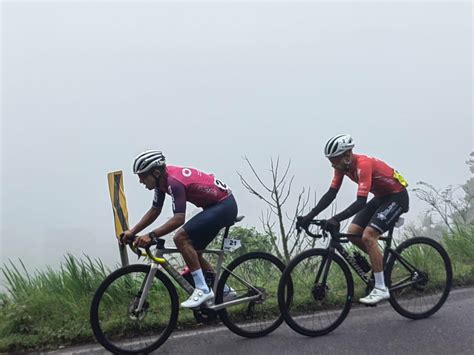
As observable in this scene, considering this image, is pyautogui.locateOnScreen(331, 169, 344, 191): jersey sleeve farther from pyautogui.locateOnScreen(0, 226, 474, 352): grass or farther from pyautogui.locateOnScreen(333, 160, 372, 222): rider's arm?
pyautogui.locateOnScreen(0, 226, 474, 352): grass

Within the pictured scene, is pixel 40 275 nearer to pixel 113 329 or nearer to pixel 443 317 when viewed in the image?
pixel 113 329

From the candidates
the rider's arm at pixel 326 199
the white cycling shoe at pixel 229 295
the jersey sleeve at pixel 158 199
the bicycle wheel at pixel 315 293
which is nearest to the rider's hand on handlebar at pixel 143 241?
the jersey sleeve at pixel 158 199

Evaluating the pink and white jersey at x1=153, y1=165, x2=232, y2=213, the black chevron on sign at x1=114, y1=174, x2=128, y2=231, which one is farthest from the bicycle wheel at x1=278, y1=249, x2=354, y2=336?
the black chevron on sign at x1=114, y1=174, x2=128, y2=231

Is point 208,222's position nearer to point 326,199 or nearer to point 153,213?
point 153,213

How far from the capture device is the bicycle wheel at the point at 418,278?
5109 mm

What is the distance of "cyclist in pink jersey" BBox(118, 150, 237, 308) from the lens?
4316 mm

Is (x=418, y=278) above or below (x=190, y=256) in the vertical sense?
below

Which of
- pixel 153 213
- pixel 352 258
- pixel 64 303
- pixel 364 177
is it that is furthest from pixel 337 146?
pixel 64 303

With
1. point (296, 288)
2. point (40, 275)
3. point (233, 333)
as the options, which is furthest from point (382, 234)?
point (40, 275)

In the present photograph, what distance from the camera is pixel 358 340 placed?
450 cm

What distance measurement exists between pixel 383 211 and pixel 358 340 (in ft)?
4.36

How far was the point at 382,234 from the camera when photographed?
5.03 m

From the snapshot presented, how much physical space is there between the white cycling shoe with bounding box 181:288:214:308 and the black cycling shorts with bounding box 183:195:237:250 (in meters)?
0.42

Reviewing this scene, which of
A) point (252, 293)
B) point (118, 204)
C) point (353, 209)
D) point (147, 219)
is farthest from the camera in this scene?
point (118, 204)
